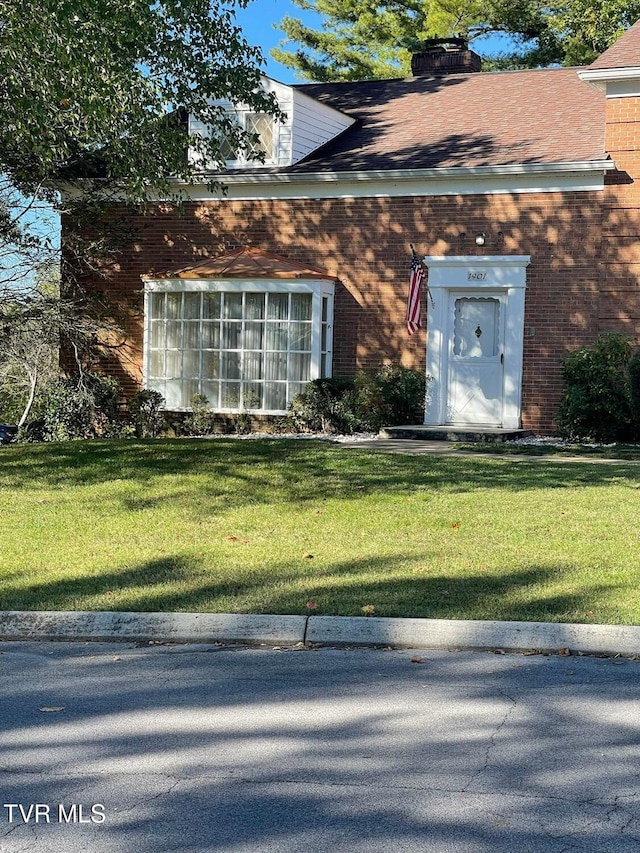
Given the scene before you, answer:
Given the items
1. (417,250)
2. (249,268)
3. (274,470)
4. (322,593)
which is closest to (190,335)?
(249,268)

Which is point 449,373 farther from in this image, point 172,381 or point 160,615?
point 160,615

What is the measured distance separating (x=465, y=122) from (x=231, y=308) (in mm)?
5354

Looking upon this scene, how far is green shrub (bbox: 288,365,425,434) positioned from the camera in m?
18.0

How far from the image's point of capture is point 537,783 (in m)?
4.51

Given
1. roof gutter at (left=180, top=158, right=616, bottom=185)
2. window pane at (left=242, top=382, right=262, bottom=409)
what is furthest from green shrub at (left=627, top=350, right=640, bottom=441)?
window pane at (left=242, top=382, right=262, bottom=409)

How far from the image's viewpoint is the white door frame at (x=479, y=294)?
17781 millimetres

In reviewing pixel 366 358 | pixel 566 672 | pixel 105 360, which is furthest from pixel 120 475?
pixel 105 360

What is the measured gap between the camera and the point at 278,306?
19.1m

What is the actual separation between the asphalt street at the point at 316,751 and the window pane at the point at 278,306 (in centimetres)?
1264

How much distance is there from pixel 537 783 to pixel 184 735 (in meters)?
1.61

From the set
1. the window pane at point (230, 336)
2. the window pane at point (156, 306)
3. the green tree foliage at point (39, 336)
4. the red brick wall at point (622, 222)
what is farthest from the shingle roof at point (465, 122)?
the green tree foliage at point (39, 336)

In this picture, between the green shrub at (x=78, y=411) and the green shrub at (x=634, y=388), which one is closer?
the green shrub at (x=634, y=388)

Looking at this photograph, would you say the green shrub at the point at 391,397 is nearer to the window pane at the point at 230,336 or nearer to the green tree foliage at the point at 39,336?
the window pane at the point at 230,336

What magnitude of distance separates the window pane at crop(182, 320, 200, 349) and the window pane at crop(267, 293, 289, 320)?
1.42 meters
